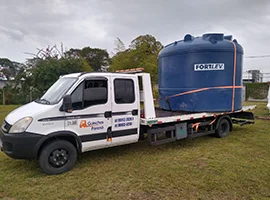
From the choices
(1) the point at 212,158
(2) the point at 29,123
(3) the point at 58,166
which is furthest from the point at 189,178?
(2) the point at 29,123

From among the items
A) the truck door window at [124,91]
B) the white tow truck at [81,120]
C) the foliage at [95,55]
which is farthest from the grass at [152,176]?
the foliage at [95,55]

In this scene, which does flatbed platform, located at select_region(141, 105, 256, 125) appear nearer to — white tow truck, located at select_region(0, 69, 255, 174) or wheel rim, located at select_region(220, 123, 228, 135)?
white tow truck, located at select_region(0, 69, 255, 174)

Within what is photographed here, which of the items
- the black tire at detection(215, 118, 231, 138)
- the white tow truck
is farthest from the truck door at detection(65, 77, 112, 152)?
the black tire at detection(215, 118, 231, 138)

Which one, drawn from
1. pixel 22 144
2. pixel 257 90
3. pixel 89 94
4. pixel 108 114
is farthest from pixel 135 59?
pixel 257 90

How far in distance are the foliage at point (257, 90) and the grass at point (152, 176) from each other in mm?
25230

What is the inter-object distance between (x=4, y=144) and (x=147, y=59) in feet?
47.4

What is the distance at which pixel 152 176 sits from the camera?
14.4 ft

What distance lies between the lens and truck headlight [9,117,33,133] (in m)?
4.11

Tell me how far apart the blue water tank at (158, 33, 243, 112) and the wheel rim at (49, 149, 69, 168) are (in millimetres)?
3976

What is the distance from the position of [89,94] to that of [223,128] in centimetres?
526

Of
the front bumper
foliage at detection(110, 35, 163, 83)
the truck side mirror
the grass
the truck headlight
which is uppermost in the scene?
foliage at detection(110, 35, 163, 83)

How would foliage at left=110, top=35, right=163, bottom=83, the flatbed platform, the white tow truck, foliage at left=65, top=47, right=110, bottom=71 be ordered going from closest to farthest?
the white tow truck < the flatbed platform < foliage at left=110, top=35, right=163, bottom=83 < foliage at left=65, top=47, right=110, bottom=71

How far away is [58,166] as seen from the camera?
451 cm

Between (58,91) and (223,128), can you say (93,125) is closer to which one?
(58,91)
